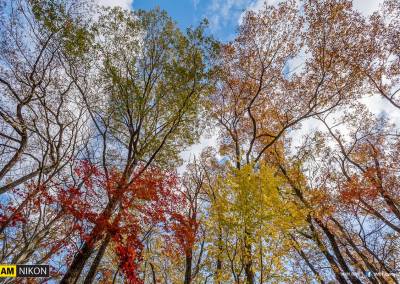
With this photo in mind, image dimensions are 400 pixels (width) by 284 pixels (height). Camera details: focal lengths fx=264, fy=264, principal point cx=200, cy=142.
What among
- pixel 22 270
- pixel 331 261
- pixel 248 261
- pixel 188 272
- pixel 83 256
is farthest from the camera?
pixel 331 261

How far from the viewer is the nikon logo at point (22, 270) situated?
6.64 m

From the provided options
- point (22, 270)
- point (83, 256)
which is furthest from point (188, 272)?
point (22, 270)

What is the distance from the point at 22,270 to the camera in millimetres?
7055

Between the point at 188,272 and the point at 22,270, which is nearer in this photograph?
the point at 22,270

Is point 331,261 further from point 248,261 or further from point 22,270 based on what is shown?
point 22,270

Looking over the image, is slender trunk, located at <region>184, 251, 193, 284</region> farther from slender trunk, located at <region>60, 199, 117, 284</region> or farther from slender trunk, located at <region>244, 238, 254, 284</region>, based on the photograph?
slender trunk, located at <region>60, 199, 117, 284</region>

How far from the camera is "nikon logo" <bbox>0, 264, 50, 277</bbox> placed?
6645 millimetres

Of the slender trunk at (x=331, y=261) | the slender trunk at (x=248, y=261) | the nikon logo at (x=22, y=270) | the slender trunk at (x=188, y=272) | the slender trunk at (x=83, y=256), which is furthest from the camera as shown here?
the slender trunk at (x=331, y=261)

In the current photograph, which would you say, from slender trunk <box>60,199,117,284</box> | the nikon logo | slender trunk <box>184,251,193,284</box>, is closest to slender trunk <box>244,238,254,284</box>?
slender trunk <box>184,251,193,284</box>

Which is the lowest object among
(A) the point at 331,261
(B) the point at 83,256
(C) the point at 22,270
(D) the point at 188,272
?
(C) the point at 22,270

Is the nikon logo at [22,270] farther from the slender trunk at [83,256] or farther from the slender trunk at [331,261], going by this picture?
the slender trunk at [331,261]

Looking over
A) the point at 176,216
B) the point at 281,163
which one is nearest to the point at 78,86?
the point at 176,216

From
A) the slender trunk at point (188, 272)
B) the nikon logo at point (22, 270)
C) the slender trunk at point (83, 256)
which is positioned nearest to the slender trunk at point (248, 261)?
the slender trunk at point (188, 272)

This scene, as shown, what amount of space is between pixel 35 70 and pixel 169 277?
1271 cm
